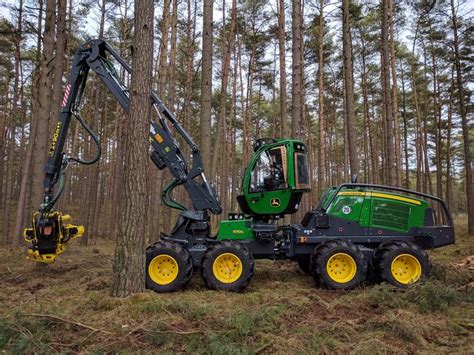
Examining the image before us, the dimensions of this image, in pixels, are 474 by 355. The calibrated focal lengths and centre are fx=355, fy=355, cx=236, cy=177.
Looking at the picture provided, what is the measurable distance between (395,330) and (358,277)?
2.26 metres

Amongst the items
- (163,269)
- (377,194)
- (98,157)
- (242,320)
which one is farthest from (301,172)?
(98,157)

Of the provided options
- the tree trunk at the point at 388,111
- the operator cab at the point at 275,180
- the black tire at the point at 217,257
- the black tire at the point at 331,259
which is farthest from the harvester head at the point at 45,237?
the tree trunk at the point at 388,111

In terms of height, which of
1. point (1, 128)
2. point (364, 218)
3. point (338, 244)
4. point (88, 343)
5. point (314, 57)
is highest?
point (314, 57)

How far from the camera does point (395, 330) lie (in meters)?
3.75

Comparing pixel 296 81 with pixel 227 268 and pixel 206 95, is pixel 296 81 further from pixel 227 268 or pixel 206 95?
pixel 227 268

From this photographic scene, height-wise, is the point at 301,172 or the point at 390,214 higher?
the point at 301,172

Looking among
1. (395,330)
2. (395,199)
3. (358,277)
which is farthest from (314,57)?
(395,330)

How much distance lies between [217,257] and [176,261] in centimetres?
68

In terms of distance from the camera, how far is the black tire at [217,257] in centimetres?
588

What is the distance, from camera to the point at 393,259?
6.06 metres

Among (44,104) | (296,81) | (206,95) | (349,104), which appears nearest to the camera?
(44,104)

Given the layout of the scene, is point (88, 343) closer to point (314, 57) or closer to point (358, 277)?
point (358, 277)

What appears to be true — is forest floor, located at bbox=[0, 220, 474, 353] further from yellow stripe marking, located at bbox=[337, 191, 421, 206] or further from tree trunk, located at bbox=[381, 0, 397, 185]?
tree trunk, located at bbox=[381, 0, 397, 185]

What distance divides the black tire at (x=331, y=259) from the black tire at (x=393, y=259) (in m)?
0.29
